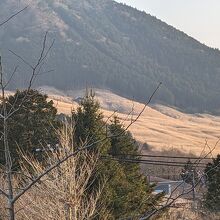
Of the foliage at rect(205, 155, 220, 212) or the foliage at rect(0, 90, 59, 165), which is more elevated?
the foliage at rect(0, 90, 59, 165)

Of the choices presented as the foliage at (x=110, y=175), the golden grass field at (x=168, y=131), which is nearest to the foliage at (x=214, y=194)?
the foliage at (x=110, y=175)

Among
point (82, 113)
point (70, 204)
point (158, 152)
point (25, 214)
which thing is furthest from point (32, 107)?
point (158, 152)

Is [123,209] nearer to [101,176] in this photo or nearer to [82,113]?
[101,176]

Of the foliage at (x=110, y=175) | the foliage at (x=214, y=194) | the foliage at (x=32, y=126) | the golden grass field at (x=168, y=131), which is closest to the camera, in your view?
the foliage at (x=110, y=175)

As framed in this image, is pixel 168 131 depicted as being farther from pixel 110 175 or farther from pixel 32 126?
pixel 110 175

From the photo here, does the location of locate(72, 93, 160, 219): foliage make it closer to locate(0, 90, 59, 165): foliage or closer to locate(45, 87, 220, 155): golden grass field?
locate(0, 90, 59, 165): foliage

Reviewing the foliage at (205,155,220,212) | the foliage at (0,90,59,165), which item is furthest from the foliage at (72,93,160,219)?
the foliage at (205,155,220,212)

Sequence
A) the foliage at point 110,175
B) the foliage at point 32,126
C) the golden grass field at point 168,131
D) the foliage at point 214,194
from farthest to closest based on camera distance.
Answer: the golden grass field at point 168,131 < the foliage at point 214,194 < the foliage at point 32,126 < the foliage at point 110,175

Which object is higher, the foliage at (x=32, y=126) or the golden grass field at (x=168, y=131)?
the foliage at (x=32, y=126)

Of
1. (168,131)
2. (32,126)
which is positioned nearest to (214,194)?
(32,126)

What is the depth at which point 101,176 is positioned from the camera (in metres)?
17.5

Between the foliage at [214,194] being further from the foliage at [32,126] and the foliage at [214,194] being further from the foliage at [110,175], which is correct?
the foliage at [32,126]

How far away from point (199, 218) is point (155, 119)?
166 m

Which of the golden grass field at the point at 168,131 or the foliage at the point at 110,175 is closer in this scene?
the foliage at the point at 110,175
